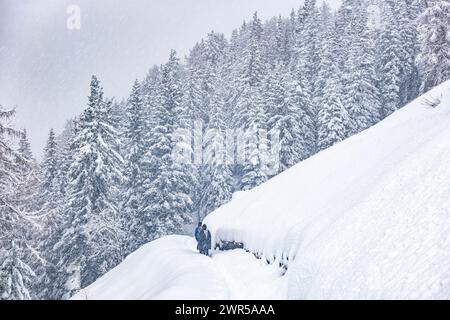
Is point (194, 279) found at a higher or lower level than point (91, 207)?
higher

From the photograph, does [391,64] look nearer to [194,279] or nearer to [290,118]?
[290,118]

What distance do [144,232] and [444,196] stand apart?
34.6 m

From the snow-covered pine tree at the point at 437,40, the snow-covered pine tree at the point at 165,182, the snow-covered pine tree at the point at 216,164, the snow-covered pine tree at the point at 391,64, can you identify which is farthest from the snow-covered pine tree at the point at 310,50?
the snow-covered pine tree at the point at 437,40

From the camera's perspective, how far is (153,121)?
4550 centimetres

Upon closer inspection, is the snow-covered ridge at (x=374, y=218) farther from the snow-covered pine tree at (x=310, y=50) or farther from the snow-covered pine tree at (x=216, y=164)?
the snow-covered pine tree at (x=310, y=50)

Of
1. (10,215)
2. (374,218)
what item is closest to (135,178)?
(10,215)

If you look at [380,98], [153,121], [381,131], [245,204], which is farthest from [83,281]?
[380,98]

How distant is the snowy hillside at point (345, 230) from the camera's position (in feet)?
19.5

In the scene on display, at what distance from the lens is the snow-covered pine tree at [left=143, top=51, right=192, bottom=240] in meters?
39.3

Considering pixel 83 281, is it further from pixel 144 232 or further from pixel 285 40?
pixel 285 40

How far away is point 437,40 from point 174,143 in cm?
2531

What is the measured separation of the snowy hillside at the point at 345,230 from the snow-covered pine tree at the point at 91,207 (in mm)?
10363

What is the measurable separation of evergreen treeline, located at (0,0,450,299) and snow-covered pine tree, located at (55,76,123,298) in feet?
0.29

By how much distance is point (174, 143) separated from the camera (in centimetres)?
4331
